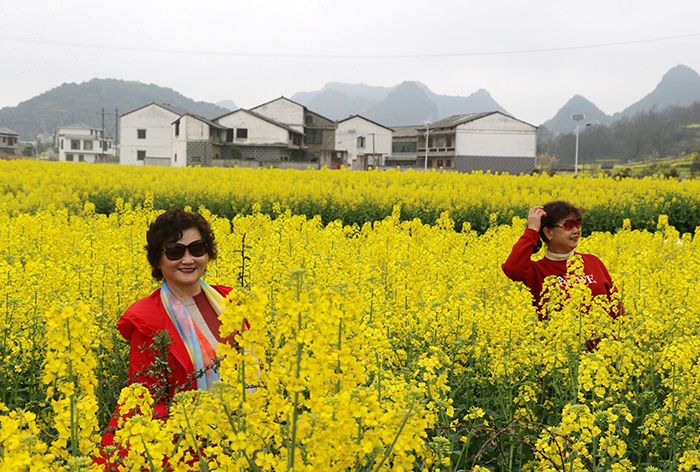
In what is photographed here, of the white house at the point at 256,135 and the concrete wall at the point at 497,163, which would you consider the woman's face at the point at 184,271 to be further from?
the concrete wall at the point at 497,163

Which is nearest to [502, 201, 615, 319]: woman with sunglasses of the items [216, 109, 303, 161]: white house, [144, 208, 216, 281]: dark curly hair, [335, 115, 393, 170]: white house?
[144, 208, 216, 281]: dark curly hair

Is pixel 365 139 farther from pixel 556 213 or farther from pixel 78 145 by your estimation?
pixel 556 213

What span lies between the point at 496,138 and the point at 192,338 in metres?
61.2

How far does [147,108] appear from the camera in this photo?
63.3 m

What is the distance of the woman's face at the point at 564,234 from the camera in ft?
15.4

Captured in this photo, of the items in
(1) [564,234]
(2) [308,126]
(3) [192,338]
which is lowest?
(3) [192,338]

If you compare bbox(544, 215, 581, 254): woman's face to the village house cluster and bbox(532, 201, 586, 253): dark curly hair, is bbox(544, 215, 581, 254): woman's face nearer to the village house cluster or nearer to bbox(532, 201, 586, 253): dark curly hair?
bbox(532, 201, 586, 253): dark curly hair

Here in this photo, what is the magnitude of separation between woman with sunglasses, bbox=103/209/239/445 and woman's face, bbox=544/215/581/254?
271 cm

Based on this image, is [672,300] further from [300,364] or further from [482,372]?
[300,364]

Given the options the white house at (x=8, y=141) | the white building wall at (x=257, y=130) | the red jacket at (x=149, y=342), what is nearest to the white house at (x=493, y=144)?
the white building wall at (x=257, y=130)

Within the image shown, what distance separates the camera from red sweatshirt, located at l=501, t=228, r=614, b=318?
4523mm

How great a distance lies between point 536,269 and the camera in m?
4.77

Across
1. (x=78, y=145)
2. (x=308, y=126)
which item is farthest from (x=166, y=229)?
(x=78, y=145)

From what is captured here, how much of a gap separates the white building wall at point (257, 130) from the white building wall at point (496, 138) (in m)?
18.8
